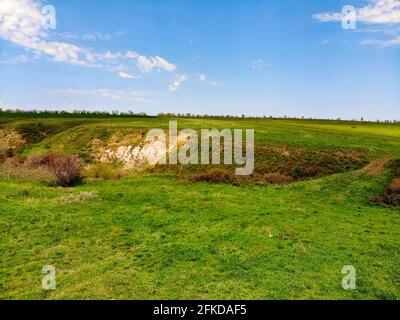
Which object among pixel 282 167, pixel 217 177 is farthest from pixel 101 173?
pixel 282 167

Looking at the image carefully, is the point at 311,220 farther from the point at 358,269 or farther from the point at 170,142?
the point at 170,142

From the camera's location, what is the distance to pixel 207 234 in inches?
854

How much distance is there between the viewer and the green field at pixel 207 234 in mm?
16219

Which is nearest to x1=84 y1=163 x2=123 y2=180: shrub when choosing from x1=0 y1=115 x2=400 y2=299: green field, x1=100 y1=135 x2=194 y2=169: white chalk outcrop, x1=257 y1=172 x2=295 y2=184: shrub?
x1=100 y1=135 x2=194 y2=169: white chalk outcrop

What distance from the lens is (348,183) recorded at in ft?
105

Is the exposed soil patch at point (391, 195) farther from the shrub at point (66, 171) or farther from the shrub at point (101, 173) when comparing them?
the shrub at point (66, 171)

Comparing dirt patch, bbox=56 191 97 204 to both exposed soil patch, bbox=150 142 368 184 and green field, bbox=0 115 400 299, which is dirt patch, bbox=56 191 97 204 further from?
exposed soil patch, bbox=150 142 368 184

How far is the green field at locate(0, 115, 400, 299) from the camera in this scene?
16.2 metres

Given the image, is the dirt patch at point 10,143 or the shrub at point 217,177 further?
the dirt patch at point 10,143

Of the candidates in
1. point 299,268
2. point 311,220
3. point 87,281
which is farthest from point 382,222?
point 87,281

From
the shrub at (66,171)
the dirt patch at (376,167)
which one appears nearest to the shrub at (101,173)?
the shrub at (66,171)

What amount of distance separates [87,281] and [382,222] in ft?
61.6

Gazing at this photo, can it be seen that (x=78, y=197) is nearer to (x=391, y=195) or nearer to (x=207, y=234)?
(x=207, y=234)
